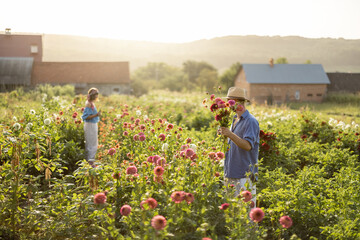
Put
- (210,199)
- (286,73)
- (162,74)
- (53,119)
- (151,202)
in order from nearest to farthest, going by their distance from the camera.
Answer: (151,202) < (210,199) < (53,119) < (286,73) < (162,74)

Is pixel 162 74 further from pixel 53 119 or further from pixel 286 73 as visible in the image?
pixel 53 119

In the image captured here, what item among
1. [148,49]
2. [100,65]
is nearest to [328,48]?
[148,49]

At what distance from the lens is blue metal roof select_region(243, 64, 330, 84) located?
39.0 m

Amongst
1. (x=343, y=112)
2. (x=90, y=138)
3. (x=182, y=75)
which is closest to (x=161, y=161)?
(x=90, y=138)

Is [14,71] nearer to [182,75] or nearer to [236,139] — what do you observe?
[236,139]

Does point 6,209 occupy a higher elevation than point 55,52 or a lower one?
lower

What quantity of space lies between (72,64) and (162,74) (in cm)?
5056

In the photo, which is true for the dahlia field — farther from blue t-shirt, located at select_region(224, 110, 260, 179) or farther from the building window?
the building window

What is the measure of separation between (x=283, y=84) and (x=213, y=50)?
422ft

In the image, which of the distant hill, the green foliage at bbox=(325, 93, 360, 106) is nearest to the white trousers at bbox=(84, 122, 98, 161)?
the green foliage at bbox=(325, 93, 360, 106)

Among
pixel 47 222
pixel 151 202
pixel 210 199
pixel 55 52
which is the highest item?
pixel 55 52

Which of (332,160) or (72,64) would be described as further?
(72,64)

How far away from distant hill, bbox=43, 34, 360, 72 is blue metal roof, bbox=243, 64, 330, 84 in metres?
87.0

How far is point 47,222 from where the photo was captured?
A: 12.1ft
